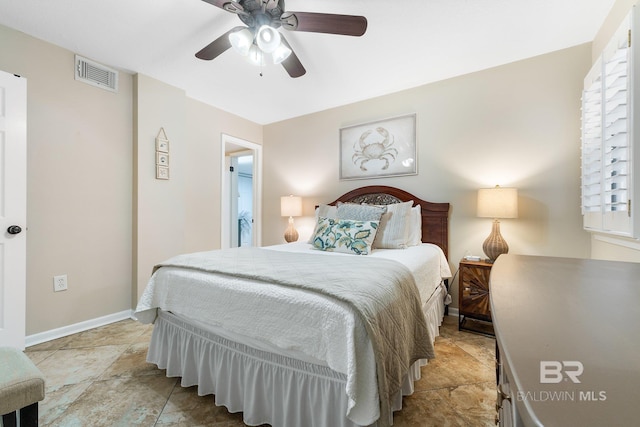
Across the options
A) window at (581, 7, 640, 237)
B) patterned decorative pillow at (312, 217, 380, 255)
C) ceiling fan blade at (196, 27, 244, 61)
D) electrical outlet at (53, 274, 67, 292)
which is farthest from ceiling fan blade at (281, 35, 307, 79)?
electrical outlet at (53, 274, 67, 292)

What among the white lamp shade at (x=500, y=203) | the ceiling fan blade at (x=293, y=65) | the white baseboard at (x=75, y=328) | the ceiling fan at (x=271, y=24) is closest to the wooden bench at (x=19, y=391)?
the white baseboard at (x=75, y=328)

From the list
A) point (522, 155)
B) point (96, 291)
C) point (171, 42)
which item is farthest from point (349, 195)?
point (96, 291)

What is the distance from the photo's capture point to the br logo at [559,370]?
32cm

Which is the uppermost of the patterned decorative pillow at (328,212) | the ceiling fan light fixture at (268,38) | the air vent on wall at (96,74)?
the air vent on wall at (96,74)

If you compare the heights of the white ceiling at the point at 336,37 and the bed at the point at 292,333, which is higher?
the white ceiling at the point at 336,37

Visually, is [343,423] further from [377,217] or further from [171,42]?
[171,42]

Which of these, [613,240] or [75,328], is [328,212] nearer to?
[613,240]

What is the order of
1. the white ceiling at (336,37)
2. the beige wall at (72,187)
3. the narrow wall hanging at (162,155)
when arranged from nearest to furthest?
the white ceiling at (336,37)
the beige wall at (72,187)
the narrow wall hanging at (162,155)

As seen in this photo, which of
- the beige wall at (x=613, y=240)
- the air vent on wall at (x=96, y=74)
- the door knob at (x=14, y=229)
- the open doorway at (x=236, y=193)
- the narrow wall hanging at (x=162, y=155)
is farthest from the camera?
the open doorway at (x=236, y=193)

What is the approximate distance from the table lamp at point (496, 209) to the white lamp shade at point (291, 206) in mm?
2193

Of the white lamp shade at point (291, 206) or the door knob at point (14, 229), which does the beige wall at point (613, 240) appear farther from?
the door knob at point (14, 229)

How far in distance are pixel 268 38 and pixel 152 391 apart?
7.46ft

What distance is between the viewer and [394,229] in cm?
261

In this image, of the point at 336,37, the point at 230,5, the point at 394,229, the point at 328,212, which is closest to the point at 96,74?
the point at 230,5
